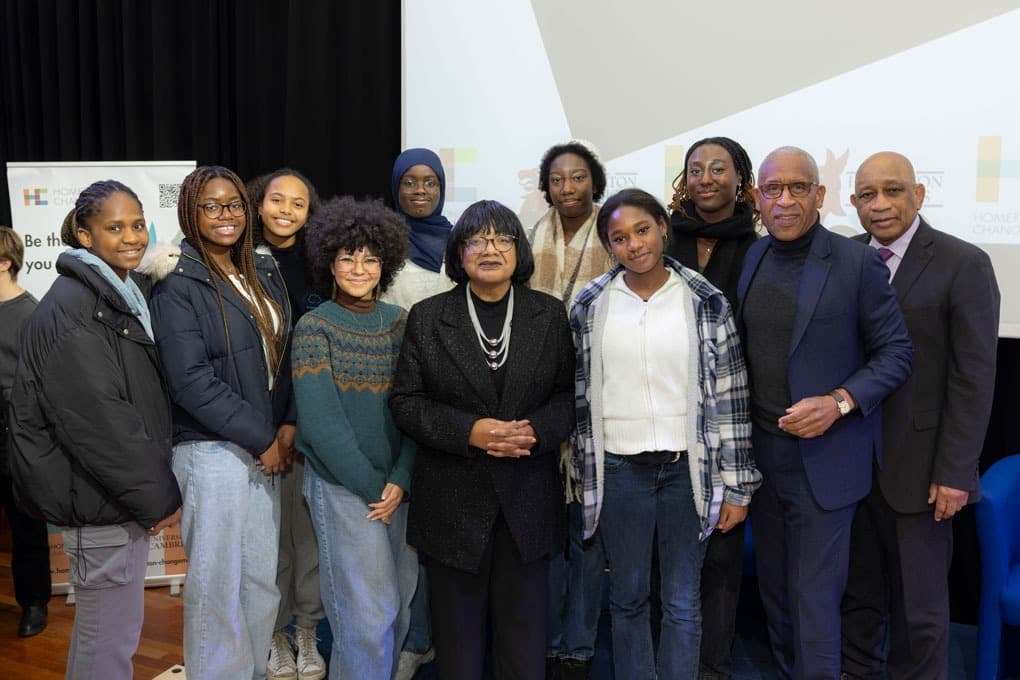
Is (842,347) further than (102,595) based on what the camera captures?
Yes

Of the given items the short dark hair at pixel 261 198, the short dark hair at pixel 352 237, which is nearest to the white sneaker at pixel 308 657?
the short dark hair at pixel 352 237

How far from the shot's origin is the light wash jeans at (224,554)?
2248 millimetres

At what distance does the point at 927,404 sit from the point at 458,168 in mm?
2363

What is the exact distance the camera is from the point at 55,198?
392 centimetres

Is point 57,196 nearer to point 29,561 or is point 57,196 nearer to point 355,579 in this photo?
point 29,561

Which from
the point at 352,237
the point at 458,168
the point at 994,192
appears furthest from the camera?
the point at 458,168

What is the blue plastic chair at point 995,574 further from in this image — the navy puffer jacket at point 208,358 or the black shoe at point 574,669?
the navy puffer jacket at point 208,358

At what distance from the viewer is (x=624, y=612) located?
7.58 feet

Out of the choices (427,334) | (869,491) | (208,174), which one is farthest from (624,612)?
(208,174)

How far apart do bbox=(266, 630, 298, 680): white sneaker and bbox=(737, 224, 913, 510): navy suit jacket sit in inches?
73.8

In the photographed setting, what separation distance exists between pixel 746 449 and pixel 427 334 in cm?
98

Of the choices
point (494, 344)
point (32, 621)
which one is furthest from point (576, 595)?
point (32, 621)

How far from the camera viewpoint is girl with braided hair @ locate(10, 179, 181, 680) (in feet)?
6.48

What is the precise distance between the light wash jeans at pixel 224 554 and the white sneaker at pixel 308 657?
39cm
